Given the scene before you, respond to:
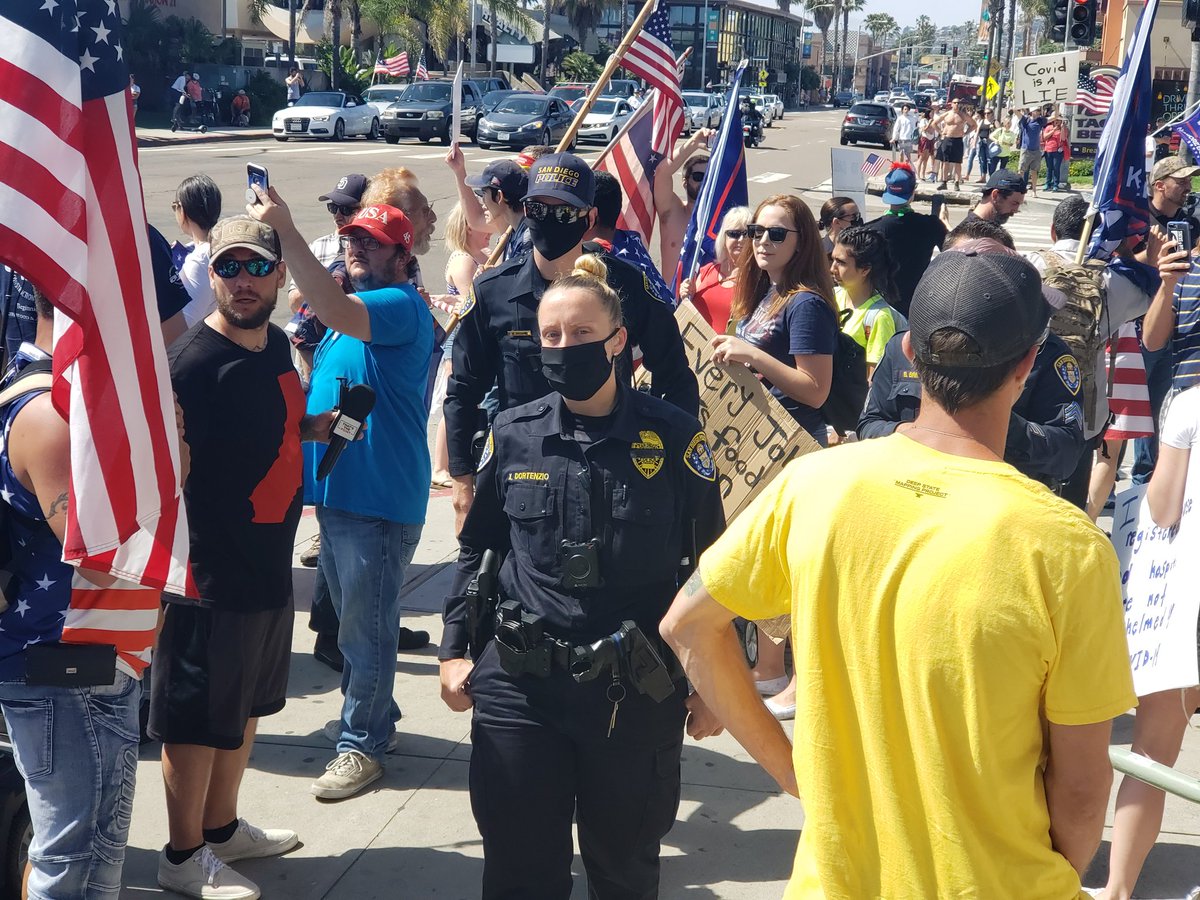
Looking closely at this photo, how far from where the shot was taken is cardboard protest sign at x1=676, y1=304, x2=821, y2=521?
4730 millimetres

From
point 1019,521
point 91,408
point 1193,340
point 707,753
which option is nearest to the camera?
point 1019,521

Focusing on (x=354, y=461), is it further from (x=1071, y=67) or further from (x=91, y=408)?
(x=1071, y=67)

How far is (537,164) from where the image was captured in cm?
441

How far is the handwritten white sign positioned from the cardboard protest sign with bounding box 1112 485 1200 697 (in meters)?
8.51

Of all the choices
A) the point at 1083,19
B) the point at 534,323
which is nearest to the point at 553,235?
the point at 534,323

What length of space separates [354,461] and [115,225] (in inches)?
65.6

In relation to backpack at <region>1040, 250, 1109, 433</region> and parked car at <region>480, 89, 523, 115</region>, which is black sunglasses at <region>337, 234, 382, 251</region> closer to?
backpack at <region>1040, 250, 1109, 433</region>

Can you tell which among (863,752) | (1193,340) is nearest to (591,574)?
(863,752)

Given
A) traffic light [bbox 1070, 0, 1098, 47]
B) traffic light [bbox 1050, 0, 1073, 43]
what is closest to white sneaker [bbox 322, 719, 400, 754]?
traffic light [bbox 1070, 0, 1098, 47]

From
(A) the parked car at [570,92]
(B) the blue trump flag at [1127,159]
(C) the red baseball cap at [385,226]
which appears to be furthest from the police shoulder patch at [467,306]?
(A) the parked car at [570,92]

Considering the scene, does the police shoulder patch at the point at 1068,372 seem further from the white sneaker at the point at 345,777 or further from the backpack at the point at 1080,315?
the white sneaker at the point at 345,777

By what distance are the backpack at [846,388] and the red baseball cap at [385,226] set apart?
1.83m

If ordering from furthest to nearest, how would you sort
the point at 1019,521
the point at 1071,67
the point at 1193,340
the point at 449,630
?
the point at 1071,67 → the point at 1193,340 → the point at 449,630 → the point at 1019,521

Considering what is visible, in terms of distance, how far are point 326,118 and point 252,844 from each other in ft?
114
